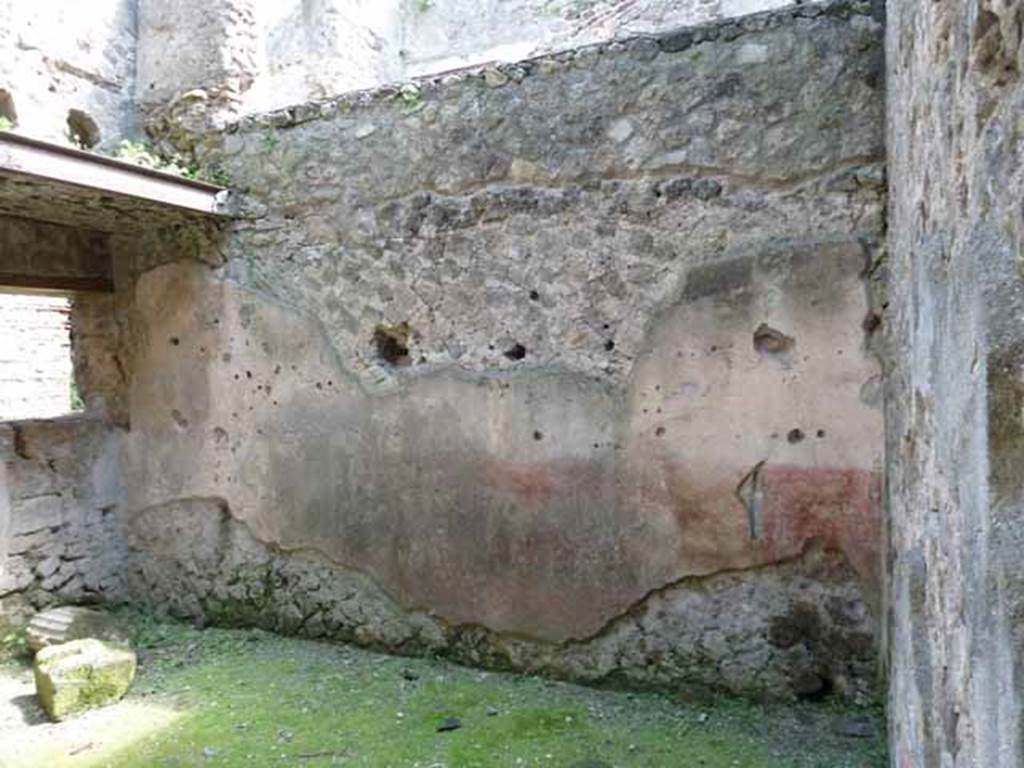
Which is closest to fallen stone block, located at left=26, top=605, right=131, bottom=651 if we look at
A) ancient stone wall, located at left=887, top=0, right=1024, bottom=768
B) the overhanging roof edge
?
the overhanging roof edge

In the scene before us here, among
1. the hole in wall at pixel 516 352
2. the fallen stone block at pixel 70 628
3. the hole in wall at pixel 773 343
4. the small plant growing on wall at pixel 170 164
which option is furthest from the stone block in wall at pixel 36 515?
the hole in wall at pixel 773 343

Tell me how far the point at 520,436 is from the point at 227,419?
61.7 inches

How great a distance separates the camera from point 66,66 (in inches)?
164

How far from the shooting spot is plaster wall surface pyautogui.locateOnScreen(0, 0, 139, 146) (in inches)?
156

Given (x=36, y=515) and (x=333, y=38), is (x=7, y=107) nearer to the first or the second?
(x=36, y=515)

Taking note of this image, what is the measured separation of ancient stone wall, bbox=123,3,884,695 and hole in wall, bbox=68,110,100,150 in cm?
69

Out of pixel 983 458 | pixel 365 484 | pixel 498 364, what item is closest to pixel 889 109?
pixel 498 364

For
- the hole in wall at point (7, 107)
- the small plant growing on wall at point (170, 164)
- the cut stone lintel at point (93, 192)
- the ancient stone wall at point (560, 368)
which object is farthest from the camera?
the small plant growing on wall at point (170, 164)

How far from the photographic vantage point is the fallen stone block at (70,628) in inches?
147

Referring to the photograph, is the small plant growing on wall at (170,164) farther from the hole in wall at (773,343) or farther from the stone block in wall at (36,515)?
the hole in wall at (773,343)

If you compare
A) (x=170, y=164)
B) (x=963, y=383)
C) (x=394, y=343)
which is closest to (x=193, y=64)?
(x=170, y=164)

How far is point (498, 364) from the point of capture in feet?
11.3

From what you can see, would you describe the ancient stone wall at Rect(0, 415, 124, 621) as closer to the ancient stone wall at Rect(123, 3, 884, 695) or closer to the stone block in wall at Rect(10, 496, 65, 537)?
the stone block in wall at Rect(10, 496, 65, 537)

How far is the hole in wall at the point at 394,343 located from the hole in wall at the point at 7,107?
6.73 ft
